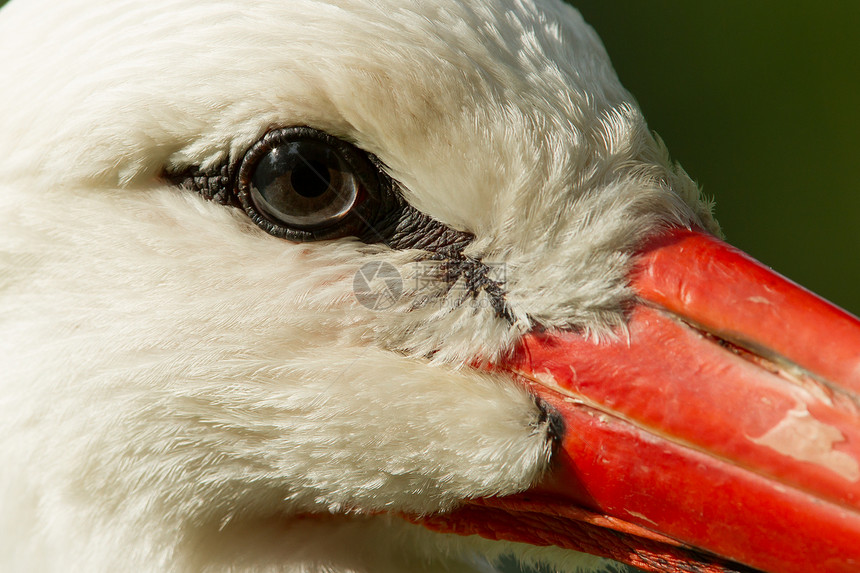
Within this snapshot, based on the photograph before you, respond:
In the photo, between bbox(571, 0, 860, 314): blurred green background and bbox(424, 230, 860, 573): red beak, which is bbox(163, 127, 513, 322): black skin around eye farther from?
bbox(571, 0, 860, 314): blurred green background

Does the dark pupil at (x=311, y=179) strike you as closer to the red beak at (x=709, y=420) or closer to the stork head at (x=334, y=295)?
the stork head at (x=334, y=295)

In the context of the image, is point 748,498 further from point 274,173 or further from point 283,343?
point 274,173

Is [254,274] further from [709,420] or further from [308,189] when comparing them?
[709,420]

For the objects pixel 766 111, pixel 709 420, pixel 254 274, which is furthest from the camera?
pixel 766 111

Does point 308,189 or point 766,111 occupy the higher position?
point 308,189

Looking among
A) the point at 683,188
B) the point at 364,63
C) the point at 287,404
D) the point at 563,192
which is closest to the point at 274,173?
the point at 364,63

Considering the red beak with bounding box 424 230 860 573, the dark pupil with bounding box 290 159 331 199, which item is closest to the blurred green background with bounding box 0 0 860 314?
the red beak with bounding box 424 230 860 573

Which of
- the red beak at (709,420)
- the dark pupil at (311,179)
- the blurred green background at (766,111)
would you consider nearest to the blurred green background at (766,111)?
the blurred green background at (766,111)

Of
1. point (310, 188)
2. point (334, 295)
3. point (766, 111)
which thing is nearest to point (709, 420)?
point (334, 295)
